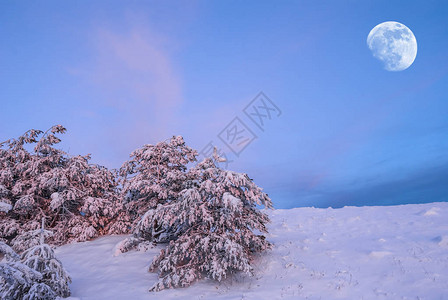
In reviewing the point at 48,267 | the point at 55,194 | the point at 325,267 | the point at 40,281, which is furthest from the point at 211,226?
the point at 55,194

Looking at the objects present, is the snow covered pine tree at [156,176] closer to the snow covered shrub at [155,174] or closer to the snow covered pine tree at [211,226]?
the snow covered shrub at [155,174]

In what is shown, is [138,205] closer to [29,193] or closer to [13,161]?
[29,193]

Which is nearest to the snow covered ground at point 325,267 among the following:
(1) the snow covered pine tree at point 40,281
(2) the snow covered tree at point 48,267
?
(2) the snow covered tree at point 48,267

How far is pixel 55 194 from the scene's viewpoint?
15758 mm

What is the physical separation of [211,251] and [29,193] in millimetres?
13779

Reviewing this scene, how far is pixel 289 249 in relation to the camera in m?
12.1

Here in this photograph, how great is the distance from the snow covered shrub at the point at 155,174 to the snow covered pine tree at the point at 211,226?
119 inches

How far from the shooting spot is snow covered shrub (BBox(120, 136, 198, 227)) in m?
14.1

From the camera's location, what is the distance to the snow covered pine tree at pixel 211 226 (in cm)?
909

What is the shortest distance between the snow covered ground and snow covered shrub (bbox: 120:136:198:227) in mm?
2784

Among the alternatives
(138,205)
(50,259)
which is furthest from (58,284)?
(138,205)

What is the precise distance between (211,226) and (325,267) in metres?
4.62

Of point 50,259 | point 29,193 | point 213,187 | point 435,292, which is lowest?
point 435,292

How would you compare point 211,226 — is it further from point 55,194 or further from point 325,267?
point 55,194
